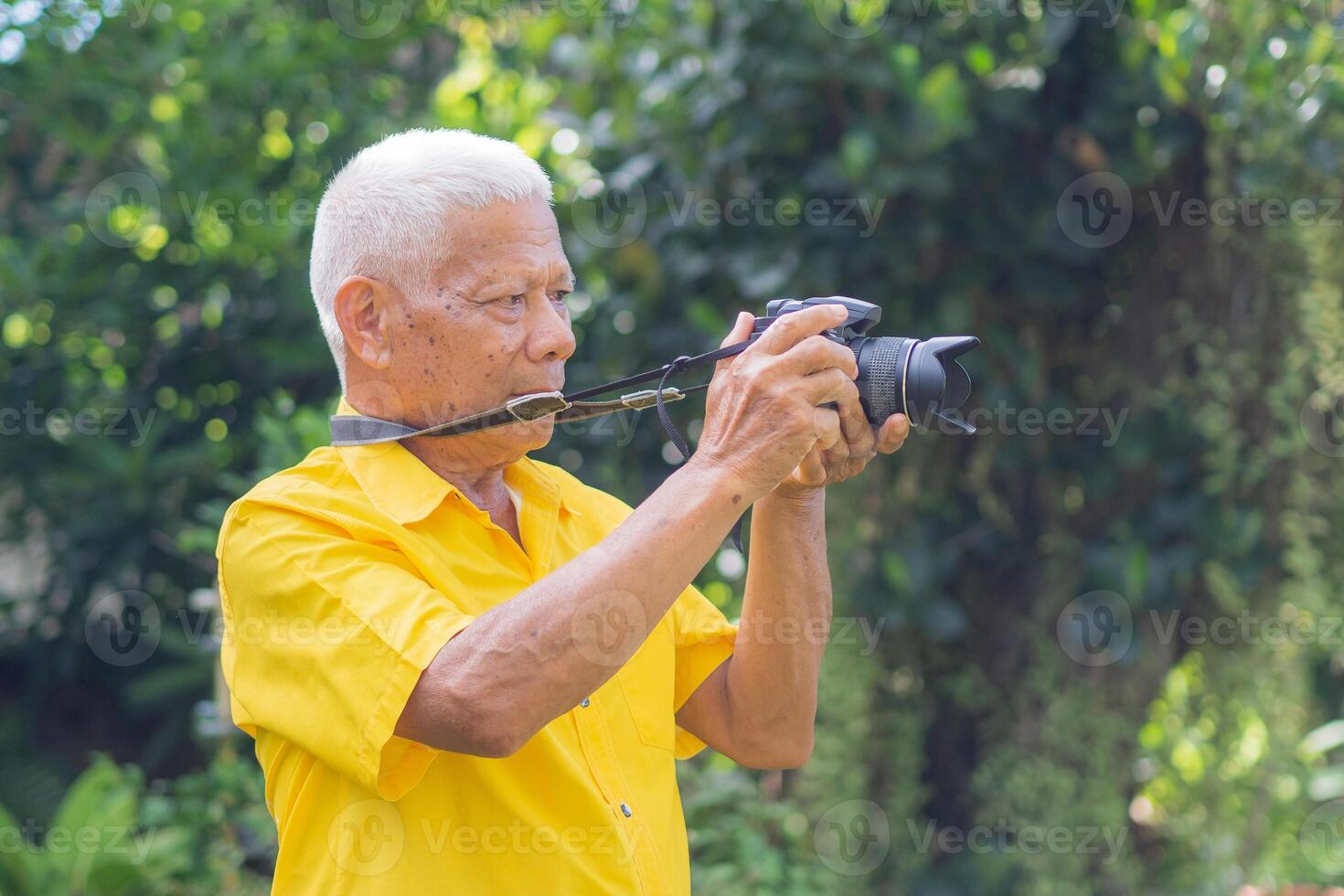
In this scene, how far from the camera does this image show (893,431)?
1622 mm

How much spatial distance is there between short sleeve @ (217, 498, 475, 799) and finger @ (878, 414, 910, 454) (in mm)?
554

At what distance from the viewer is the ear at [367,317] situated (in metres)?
1.69

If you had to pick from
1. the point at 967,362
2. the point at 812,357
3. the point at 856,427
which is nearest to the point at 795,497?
the point at 856,427

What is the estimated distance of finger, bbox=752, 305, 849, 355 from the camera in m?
1.56

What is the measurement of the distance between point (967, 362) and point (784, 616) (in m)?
1.93

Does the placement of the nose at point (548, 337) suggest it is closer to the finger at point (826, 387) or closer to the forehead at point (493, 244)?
the forehead at point (493, 244)

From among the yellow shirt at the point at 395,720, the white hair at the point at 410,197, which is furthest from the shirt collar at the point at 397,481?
the white hair at the point at 410,197

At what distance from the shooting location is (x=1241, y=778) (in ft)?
11.7

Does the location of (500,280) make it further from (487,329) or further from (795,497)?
(795,497)

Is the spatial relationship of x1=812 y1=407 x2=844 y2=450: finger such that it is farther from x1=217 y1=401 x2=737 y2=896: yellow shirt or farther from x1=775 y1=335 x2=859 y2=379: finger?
x1=217 y1=401 x2=737 y2=896: yellow shirt

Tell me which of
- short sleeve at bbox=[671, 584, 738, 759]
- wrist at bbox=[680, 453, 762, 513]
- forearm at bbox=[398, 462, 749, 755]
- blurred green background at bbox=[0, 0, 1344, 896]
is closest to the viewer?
forearm at bbox=[398, 462, 749, 755]

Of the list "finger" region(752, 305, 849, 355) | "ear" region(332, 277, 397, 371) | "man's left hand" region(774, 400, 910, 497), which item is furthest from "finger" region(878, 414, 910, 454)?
"ear" region(332, 277, 397, 371)

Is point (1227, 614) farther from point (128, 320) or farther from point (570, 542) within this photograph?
point (128, 320)

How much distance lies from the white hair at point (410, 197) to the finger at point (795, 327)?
39 centimetres
